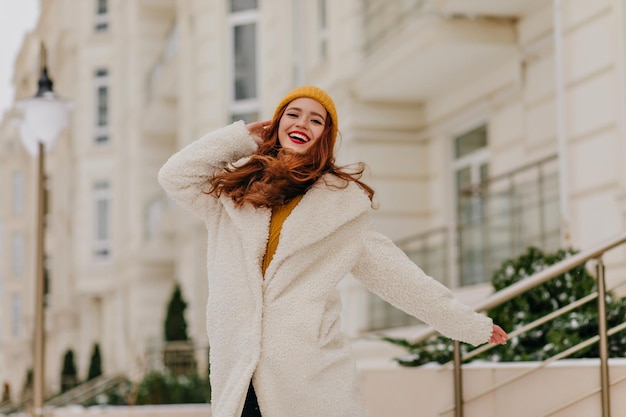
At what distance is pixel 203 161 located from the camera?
12.6ft

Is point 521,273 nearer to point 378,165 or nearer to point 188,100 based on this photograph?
point 378,165

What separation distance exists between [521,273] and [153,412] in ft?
16.9

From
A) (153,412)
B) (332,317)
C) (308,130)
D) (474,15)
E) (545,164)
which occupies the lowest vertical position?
(153,412)

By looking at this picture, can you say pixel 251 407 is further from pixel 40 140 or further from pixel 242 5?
pixel 242 5

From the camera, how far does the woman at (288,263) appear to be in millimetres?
3527

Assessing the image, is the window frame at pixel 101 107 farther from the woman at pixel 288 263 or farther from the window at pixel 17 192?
the woman at pixel 288 263

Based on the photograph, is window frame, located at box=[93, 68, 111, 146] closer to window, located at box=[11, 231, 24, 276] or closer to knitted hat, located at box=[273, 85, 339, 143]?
window, located at box=[11, 231, 24, 276]

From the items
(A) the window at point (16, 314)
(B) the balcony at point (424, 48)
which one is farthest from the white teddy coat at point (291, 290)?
(A) the window at point (16, 314)

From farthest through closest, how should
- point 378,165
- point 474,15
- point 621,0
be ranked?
1. point 378,165
2. point 474,15
3. point 621,0

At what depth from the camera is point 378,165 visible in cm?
1435

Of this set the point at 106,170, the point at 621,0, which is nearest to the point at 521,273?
the point at 621,0

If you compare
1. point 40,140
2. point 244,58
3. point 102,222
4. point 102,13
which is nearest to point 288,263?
point 40,140

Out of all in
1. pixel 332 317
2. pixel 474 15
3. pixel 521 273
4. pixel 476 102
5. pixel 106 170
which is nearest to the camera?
pixel 332 317

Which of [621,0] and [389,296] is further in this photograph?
[621,0]
